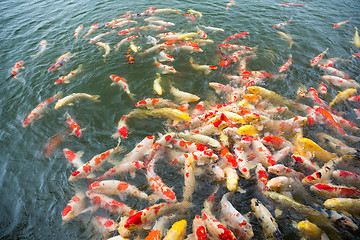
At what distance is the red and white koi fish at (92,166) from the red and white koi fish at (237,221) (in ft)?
9.88

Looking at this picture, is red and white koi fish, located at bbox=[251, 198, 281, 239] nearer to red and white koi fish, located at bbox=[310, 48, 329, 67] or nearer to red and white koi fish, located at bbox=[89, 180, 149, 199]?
red and white koi fish, located at bbox=[89, 180, 149, 199]

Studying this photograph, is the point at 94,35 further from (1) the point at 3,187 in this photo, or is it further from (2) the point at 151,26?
(1) the point at 3,187

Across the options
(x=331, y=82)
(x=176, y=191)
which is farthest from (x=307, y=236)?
(x=331, y=82)

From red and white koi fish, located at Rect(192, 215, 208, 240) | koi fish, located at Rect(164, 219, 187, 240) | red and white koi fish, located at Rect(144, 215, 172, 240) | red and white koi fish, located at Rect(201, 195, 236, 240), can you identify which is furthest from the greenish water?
red and white koi fish, located at Rect(144, 215, 172, 240)

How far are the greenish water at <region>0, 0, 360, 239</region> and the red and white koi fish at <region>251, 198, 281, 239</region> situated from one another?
0.18 m

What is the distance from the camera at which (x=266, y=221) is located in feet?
11.9

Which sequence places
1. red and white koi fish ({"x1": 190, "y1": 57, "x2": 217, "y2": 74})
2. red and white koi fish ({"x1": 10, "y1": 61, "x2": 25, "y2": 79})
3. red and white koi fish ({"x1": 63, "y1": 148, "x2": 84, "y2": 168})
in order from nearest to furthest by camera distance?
red and white koi fish ({"x1": 63, "y1": 148, "x2": 84, "y2": 168}), red and white koi fish ({"x1": 190, "y1": 57, "x2": 217, "y2": 74}), red and white koi fish ({"x1": 10, "y1": 61, "x2": 25, "y2": 79})

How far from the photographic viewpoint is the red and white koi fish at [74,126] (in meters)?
5.83

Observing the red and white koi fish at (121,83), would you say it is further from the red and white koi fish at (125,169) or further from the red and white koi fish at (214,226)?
the red and white koi fish at (214,226)

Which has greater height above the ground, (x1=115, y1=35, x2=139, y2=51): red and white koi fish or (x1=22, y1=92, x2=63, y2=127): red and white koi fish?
(x1=115, y1=35, x2=139, y2=51): red and white koi fish

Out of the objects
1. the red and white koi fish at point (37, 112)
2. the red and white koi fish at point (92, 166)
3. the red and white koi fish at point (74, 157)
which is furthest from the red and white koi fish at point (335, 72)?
the red and white koi fish at point (37, 112)

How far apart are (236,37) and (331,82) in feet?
14.2

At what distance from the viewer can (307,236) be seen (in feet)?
11.8

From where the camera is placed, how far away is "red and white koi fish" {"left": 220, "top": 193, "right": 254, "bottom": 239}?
354 cm
